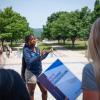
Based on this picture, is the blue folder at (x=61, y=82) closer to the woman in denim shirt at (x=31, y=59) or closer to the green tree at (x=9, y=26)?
the woman in denim shirt at (x=31, y=59)

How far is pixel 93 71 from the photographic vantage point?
244cm

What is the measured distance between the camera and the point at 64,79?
3.72 metres

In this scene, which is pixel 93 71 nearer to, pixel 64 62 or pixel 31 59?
pixel 31 59

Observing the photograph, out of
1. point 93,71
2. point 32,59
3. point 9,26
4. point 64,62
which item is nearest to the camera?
point 93,71

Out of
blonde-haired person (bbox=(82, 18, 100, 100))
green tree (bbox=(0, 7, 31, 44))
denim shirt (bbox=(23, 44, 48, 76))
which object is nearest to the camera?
blonde-haired person (bbox=(82, 18, 100, 100))

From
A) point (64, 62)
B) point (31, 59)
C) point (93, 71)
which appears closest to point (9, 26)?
point (64, 62)

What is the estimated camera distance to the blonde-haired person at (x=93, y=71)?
2.43 meters

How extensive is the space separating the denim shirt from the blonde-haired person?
3.65 metres

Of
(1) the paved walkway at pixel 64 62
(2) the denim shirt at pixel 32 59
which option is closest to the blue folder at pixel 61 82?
(2) the denim shirt at pixel 32 59

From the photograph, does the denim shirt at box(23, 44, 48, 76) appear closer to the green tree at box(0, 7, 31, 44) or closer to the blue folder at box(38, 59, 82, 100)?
the blue folder at box(38, 59, 82, 100)

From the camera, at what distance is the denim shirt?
6.13 m

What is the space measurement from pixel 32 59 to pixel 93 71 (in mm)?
3735

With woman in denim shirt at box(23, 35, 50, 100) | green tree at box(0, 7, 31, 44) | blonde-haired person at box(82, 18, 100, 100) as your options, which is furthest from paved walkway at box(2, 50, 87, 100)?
green tree at box(0, 7, 31, 44)

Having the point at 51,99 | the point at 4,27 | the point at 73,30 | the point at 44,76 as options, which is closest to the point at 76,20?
the point at 73,30
